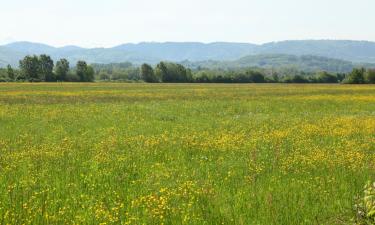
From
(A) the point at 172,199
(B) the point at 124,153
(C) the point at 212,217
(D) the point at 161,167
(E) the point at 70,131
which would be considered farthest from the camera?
(E) the point at 70,131

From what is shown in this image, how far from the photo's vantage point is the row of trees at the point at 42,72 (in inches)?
5089

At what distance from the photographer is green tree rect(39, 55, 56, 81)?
427 feet

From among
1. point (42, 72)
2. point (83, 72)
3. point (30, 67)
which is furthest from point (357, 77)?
point (30, 67)

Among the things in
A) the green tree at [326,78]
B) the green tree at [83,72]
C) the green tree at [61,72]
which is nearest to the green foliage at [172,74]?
the green tree at [83,72]

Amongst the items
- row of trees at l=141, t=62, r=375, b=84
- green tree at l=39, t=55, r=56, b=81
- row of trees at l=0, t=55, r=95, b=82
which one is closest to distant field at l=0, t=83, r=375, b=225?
green tree at l=39, t=55, r=56, b=81

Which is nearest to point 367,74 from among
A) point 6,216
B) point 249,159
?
point 249,159

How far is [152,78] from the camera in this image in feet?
495

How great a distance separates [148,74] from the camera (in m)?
150

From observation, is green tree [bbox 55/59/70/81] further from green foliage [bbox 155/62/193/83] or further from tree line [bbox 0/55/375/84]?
green foliage [bbox 155/62/193/83]

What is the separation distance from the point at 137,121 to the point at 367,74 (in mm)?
112855

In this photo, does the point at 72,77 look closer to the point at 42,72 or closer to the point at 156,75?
the point at 42,72

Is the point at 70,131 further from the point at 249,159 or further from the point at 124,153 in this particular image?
the point at 249,159

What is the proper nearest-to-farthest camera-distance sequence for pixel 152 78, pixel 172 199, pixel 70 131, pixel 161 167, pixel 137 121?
pixel 172 199, pixel 161 167, pixel 70 131, pixel 137 121, pixel 152 78

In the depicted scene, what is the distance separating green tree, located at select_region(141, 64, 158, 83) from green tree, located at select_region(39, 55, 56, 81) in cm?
2990
